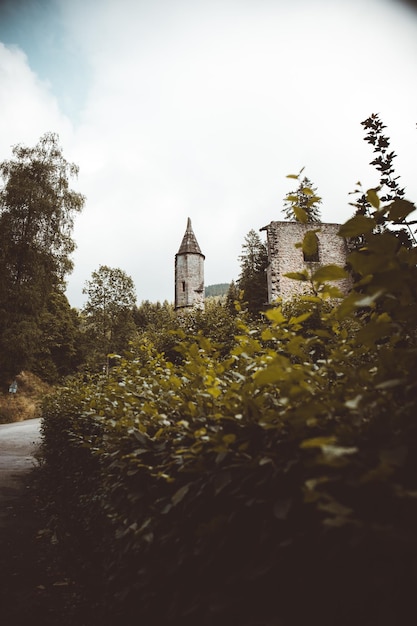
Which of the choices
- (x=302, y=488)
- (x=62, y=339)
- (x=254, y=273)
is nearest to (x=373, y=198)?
(x=302, y=488)

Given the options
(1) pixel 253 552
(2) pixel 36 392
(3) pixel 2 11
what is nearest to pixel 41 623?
(1) pixel 253 552

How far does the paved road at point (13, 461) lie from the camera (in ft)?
21.6

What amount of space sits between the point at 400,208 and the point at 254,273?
37046mm

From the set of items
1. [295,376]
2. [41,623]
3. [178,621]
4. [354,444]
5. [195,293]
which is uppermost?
[195,293]

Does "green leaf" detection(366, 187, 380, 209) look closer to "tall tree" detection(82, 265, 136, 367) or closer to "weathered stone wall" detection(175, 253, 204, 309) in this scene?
Answer: "weathered stone wall" detection(175, 253, 204, 309)

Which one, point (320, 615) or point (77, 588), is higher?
point (320, 615)

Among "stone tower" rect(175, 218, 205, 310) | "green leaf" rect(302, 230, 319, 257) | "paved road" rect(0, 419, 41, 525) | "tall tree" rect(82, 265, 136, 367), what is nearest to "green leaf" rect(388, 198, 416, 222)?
"green leaf" rect(302, 230, 319, 257)

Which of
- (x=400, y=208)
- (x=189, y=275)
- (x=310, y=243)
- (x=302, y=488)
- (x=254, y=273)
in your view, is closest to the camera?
(x=302, y=488)

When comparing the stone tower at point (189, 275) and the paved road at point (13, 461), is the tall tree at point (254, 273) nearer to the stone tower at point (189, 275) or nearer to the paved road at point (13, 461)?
the stone tower at point (189, 275)

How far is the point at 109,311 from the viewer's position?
132 feet

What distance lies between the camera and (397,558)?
2.93ft

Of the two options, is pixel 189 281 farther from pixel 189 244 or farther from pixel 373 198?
pixel 373 198

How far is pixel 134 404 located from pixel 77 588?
1.97 meters

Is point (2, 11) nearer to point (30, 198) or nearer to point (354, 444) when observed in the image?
point (354, 444)
